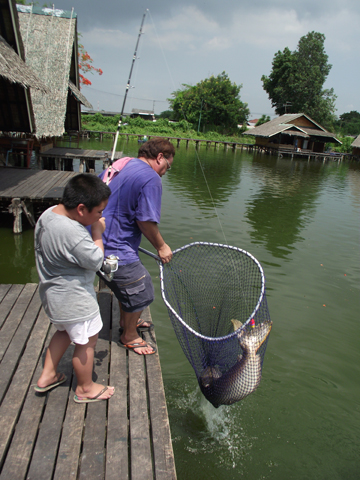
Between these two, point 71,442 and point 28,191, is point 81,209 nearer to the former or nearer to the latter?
point 71,442

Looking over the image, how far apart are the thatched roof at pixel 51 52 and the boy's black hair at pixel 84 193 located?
11.7m

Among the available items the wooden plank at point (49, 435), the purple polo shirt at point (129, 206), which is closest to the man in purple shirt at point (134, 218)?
the purple polo shirt at point (129, 206)

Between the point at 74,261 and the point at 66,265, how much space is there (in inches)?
3.2

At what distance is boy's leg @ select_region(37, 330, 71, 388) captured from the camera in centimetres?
244

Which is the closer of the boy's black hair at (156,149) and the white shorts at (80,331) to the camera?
the white shorts at (80,331)

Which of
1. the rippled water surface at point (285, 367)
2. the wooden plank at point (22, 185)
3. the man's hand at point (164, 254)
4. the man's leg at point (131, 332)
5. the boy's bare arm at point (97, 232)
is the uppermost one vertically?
the boy's bare arm at point (97, 232)

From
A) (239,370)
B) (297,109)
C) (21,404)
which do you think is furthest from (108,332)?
(297,109)

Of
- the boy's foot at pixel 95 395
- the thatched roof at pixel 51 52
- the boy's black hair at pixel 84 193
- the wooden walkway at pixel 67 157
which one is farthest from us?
the wooden walkway at pixel 67 157

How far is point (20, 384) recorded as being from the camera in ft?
8.33

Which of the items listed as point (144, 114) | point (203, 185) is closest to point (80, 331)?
point (203, 185)

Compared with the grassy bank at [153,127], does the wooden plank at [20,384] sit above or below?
below

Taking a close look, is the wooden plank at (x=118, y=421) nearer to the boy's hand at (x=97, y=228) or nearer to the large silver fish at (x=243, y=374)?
the large silver fish at (x=243, y=374)

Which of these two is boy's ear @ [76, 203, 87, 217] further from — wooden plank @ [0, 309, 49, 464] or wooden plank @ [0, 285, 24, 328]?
wooden plank @ [0, 285, 24, 328]

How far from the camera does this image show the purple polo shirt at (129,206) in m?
2.66
